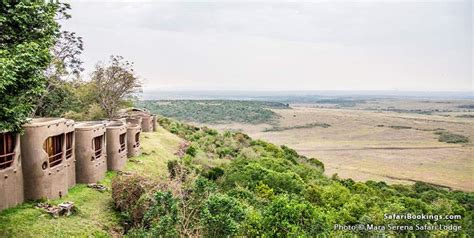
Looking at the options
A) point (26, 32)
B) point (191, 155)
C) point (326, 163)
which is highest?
point (26, 32)

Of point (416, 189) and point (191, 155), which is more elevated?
point (191, 155)

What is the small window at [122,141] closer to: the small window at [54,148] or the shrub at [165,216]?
the small window at [54,148]

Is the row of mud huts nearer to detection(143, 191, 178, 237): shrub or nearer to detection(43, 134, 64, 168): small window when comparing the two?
detection(43, 134, 64, 168): small window

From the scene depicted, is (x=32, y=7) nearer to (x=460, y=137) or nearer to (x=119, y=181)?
(x=119, y=181)

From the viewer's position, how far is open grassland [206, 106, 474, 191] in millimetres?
59312

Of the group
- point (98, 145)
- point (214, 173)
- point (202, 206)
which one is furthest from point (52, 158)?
point (214, 173)

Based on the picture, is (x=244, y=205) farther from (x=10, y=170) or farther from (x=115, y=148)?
(x=115, y=148)

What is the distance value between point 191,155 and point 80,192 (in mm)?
17972

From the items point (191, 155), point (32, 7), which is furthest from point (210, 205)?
point (191, 155)

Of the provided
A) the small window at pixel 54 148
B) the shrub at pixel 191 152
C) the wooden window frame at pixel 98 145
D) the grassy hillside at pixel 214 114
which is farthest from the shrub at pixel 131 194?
the grassy hillside at pixel 214 114

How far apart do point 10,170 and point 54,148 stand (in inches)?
115

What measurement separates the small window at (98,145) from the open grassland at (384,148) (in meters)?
37.4

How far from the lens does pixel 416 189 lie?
4794 centimetres

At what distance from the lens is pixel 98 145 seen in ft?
85.2
